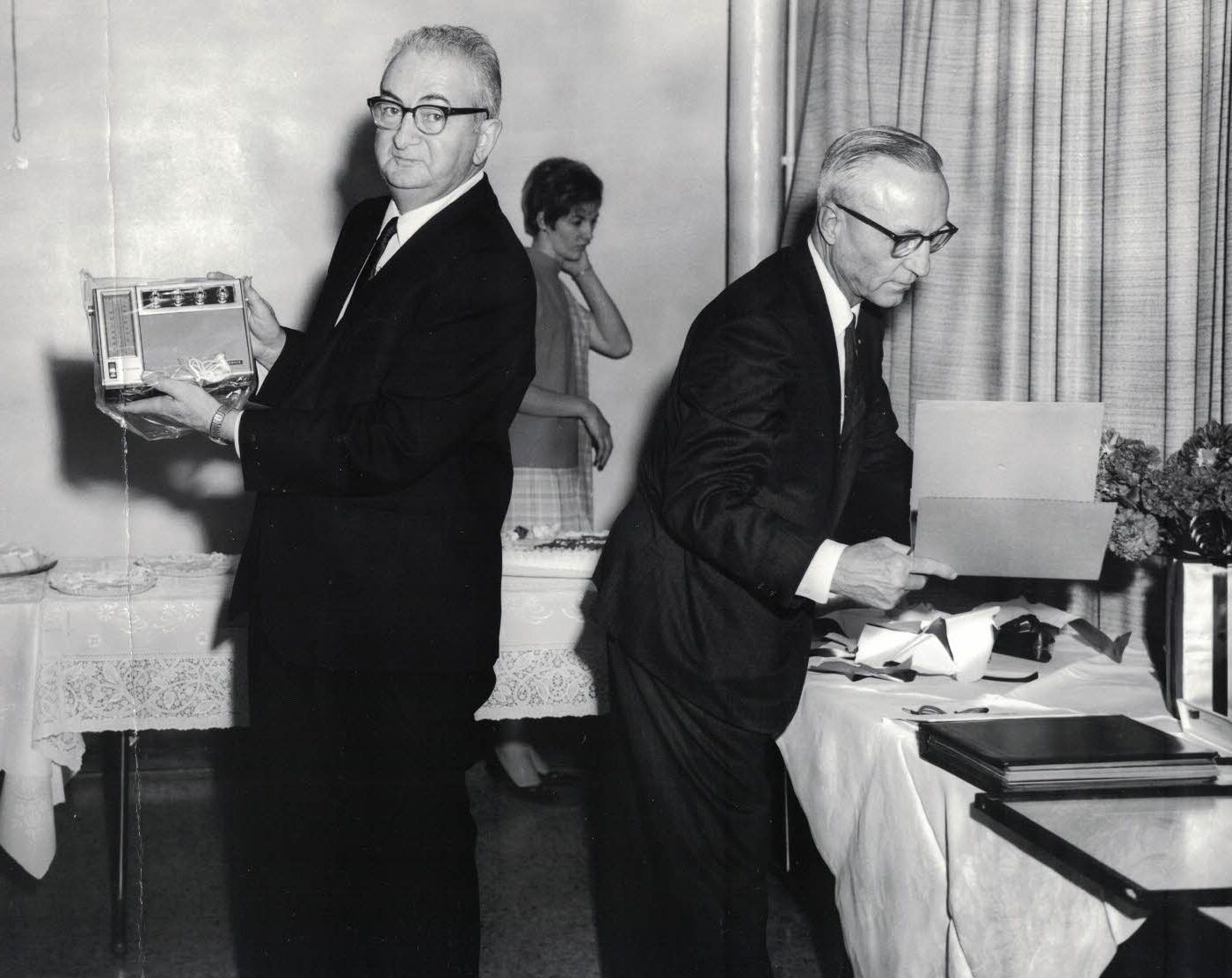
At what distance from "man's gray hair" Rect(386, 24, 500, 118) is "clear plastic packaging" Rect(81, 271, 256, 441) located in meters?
0.46

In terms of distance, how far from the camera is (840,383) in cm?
174

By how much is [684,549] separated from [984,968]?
0.69 m

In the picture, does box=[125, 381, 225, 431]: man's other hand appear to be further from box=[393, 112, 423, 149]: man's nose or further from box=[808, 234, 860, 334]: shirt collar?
box=[808, 234, 860, 334]: shirt collar

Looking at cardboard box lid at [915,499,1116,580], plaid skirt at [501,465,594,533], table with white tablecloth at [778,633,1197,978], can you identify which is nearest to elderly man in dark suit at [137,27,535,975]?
table with white tablecloth at [778,633,1197,978]

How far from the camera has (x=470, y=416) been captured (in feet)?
5.74

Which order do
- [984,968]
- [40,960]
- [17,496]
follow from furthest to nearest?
1. [17,496]
2. [40,960]
3. [984,968]

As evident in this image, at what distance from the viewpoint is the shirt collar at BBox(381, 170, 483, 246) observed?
1.83 meters

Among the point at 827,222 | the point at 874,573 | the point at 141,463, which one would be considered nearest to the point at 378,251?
the point at 827,222

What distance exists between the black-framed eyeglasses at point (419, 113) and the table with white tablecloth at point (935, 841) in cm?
102

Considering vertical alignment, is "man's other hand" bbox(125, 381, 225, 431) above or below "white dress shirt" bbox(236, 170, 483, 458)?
below

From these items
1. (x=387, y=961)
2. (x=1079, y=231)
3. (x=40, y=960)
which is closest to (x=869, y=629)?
(x=387, y=961)

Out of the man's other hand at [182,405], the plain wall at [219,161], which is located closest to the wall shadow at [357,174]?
the plain wall at [219,161]

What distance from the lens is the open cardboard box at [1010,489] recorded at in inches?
66.3

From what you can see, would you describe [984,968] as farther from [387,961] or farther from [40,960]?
[40,960]
